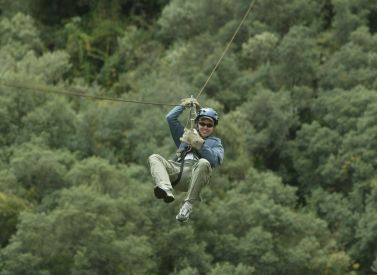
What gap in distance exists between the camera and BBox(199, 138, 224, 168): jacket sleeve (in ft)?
57.3

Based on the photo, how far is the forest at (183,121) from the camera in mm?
51438

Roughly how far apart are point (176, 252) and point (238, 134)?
9796mm

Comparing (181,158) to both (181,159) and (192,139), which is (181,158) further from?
(192,139)

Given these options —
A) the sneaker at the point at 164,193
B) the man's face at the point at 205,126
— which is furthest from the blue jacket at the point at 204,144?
the sneaker at the point at 164,193

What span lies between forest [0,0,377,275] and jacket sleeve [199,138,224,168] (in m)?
31.8

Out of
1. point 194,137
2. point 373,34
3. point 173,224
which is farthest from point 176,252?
point 194,137

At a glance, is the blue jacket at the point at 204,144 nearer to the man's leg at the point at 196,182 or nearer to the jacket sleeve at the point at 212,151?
the jacket sleeve at the point at 212,151

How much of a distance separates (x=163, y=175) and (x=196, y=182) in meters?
0.49

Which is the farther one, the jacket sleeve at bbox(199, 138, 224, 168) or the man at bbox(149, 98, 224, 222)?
the jacket sleeve at bbox(199, 138, 224, 168)

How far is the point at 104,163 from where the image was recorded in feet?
182

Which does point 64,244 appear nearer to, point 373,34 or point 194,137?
point 373,34

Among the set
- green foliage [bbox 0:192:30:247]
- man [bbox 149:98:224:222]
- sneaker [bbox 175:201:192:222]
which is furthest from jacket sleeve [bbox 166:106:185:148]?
green foliage [bbox 0:192:30:247]

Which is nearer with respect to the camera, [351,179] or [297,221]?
[297,221]

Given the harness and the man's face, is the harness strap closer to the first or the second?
the harness
